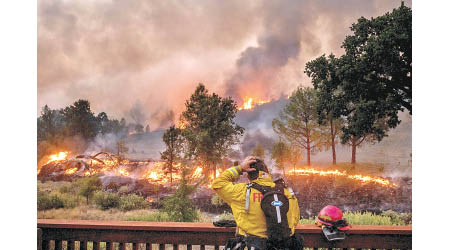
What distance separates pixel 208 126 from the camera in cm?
356

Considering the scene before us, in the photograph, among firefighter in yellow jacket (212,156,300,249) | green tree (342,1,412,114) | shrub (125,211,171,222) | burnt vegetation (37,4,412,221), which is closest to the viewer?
firefighter in yellow jacket (212,156,300,249)

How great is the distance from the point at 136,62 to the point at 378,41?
2.71 metres

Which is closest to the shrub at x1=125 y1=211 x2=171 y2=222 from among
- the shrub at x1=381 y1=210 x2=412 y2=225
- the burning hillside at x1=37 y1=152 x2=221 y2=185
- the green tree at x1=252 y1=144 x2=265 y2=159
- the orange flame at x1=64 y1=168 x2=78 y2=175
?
the burning hillside at x1=37 y1=152 x2=221 y2=185

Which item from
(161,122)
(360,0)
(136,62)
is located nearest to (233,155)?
(161,122)

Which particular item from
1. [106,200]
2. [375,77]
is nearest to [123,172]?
[106,200]

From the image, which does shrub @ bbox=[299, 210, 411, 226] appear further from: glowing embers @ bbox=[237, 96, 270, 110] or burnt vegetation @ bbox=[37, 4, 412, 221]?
glowing embers @ bbox=[237, 96, 270, 110]

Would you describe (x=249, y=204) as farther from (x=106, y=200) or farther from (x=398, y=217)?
(x=106, y=200)

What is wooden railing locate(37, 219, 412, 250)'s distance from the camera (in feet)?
5.12

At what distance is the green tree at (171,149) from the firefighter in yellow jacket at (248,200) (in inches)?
87.2

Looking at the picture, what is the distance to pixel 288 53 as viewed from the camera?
11.1ft

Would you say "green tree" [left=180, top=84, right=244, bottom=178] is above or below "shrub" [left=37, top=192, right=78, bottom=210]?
above

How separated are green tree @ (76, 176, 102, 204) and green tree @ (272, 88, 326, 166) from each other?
2255 mm

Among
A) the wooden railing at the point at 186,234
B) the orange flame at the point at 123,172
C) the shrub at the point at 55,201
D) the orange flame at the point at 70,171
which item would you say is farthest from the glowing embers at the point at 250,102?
the shrub at the point at 55,201
